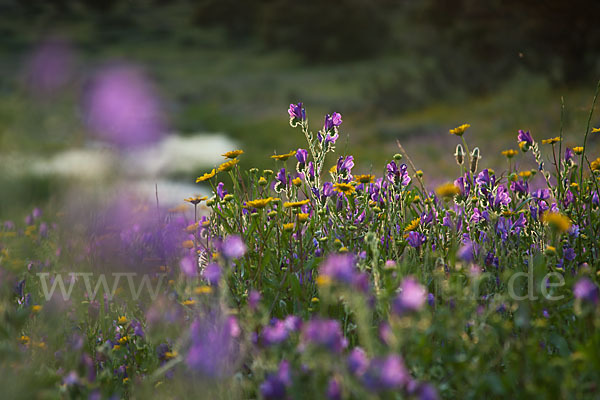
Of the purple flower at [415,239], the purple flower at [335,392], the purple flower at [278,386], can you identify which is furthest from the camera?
the purple flower at [415,239]

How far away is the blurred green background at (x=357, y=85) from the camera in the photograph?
23.6 feet

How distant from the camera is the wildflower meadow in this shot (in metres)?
1.53

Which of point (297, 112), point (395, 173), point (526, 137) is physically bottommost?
point (395, 173)

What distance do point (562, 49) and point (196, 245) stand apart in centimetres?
1432

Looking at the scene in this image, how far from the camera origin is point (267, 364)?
1.59m

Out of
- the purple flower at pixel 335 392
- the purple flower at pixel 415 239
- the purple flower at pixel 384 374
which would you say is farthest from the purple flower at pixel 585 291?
the purple flower at pixel 415 239

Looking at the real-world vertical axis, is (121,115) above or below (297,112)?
below

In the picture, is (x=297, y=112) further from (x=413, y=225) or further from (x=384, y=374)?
(x=384, y=374)

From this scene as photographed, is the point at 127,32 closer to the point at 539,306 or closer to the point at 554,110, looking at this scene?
the point at 554,110

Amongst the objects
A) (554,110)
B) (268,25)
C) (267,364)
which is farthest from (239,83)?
(267,364)

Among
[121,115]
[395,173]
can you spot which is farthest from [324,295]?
[121,115]

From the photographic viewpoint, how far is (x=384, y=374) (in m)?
1.22

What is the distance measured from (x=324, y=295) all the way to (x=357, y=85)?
27.9 meters

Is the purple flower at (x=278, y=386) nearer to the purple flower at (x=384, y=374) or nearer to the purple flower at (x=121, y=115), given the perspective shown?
the purple flower at (x=384, y=374)
